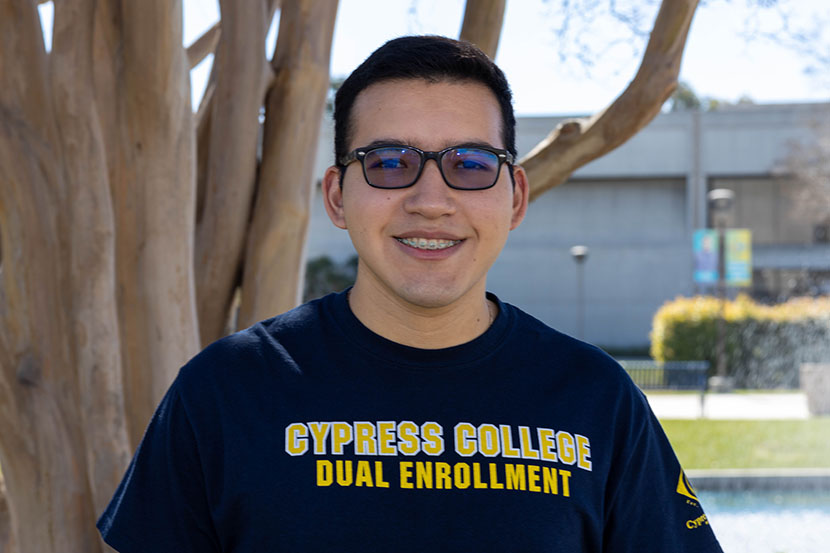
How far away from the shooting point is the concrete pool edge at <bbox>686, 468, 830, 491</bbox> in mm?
10211

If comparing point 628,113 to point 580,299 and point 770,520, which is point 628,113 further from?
point 580,299

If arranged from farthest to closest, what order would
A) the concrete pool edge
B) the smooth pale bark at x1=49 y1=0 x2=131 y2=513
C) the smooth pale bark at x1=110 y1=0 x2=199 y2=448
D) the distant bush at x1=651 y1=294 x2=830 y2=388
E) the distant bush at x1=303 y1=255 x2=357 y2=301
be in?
the distant bush at x1=303 y1=255 x2=357 y2=301 < the distant bush at x1=651 y1=294 x2=830 y2=388 < the concrete pool edge < the smooth pale bark at x1=110 y1=0 x2=199 y2=448 < the smooth pale bark at x1=49 y1=0 x2=131 y2=513

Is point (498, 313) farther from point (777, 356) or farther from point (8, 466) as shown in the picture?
point (777, 356)

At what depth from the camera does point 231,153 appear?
4.17 meters

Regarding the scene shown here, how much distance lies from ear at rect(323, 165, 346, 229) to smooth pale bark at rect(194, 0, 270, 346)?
6.51ft

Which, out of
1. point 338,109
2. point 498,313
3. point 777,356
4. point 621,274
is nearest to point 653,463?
point 498,313

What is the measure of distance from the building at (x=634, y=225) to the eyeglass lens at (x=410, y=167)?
35.0 m

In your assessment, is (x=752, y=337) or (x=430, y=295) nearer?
(x=430, y=295)

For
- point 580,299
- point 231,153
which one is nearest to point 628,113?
point 231,153

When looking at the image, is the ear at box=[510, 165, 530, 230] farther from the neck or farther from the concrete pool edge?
the concrete pool edge

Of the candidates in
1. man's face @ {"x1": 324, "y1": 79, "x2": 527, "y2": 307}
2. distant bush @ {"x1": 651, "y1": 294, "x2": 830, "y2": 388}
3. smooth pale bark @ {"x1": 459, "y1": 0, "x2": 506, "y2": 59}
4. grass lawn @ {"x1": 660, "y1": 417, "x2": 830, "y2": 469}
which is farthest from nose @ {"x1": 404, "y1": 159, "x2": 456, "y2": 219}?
distant bush @ {"x1": 651, "y1": 294, "x2": 830, "y2": 388}

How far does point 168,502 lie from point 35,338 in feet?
5.97

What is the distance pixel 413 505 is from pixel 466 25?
123 inches

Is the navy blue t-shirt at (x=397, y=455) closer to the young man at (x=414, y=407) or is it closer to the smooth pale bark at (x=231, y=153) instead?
the young man at (x=414, y=407)
